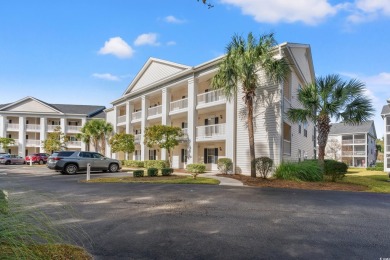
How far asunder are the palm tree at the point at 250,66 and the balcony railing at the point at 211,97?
4.42m

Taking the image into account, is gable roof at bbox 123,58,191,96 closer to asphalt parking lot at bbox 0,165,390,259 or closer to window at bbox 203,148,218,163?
window at bbox 203,148,218,163

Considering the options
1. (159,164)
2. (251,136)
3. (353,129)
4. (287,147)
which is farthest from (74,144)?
(353,129)

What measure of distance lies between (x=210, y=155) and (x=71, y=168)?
12151 mm

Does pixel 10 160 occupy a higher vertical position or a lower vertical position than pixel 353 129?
lower

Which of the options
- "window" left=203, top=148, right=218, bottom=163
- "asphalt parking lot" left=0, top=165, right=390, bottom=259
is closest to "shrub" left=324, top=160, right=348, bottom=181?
"asphalt parking lot" left=0, top=165, right=390, bottom=259

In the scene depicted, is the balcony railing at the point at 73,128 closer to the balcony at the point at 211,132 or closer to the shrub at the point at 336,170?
the balcony at the point at 211,132

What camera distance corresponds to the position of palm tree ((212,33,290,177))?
57.9 ft

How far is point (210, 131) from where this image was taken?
79.9 feet

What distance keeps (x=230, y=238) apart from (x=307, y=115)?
13904mm

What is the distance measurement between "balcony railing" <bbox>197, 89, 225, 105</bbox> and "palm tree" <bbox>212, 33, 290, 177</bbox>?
4423 mm

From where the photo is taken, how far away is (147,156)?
31.7 m

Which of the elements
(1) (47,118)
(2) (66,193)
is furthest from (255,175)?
(1) (47,118)

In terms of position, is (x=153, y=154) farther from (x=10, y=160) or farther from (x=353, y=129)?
(x=353, y=129)

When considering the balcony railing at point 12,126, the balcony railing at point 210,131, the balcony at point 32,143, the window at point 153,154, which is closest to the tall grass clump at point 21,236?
the balcony railing at point 210,131
